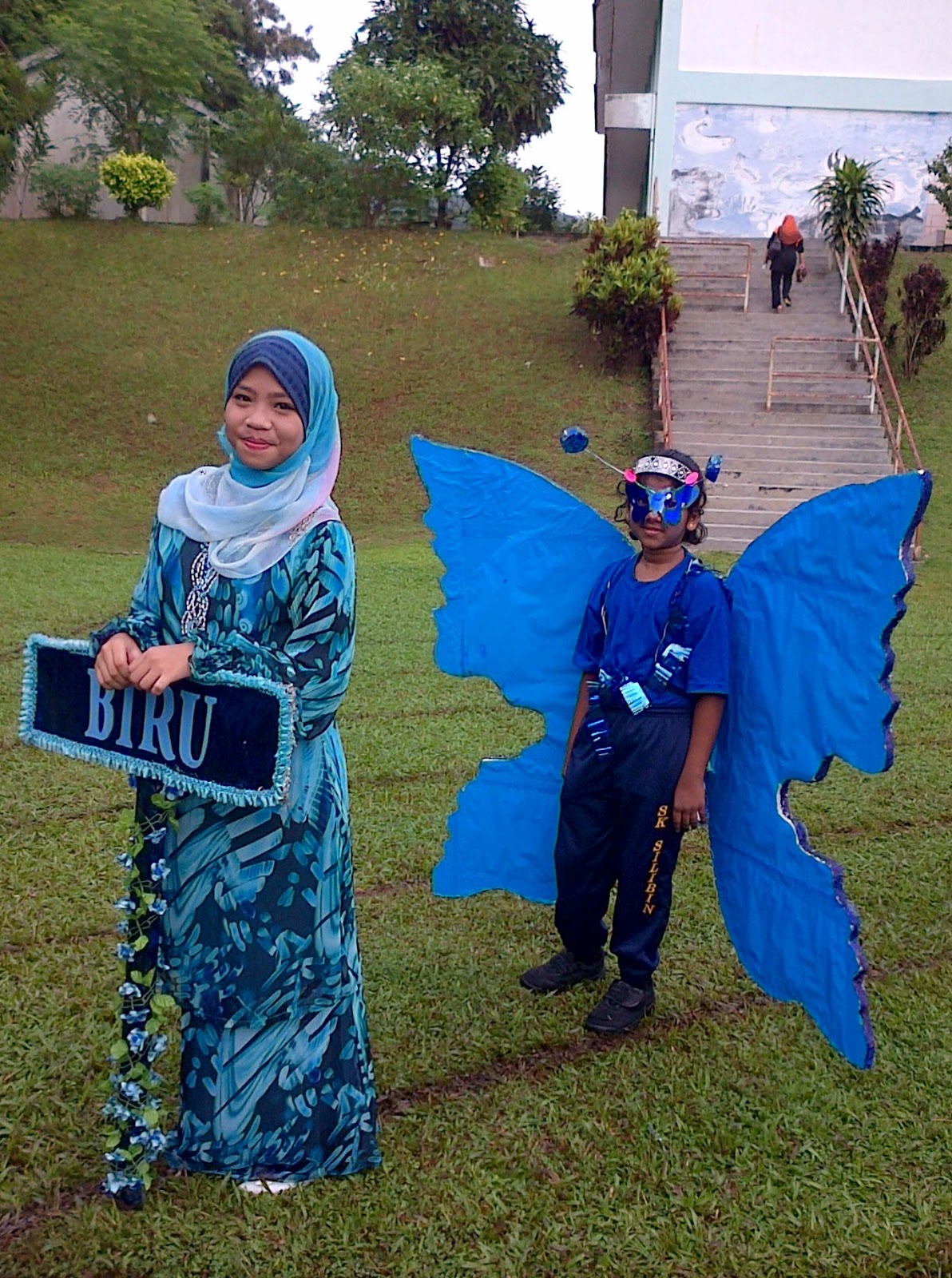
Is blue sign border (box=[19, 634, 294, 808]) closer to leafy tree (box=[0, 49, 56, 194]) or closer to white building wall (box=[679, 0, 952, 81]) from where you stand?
white building wall (box=[679, 0, 952, 81])

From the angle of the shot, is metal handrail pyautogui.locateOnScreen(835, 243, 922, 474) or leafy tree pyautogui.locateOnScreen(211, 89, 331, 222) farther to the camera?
leafy tree pyautogui.locateOnScreen(211, 89, 331, 222)

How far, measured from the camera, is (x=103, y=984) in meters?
3.38

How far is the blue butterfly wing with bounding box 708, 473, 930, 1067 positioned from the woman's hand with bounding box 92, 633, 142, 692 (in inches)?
62.8

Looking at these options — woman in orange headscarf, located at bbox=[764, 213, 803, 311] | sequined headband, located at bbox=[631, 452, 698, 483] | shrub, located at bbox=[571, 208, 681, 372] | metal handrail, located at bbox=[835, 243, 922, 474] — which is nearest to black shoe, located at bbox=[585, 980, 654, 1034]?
sequined headband, located at bbox=[631, 452, 698, 483]

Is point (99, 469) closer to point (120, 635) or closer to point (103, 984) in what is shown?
point (103, 984)

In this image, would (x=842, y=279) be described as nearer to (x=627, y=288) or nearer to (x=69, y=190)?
(x=627, y=288)

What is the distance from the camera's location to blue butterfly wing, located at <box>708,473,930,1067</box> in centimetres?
262

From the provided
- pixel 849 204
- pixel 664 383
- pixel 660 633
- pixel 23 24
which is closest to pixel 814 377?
pixel 664 383

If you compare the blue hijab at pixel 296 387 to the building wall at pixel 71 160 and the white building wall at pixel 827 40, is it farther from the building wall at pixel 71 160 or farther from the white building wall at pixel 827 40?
the building wall at pixel 71 160

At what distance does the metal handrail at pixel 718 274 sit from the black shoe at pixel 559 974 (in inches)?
597

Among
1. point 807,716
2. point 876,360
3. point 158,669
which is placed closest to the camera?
point 158,669

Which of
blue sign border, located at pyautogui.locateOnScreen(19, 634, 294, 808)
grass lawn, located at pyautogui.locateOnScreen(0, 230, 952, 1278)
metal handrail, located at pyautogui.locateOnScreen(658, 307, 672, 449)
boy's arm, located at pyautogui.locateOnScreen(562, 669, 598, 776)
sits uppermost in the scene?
metal handrail, located at pyautogui.locateOnScreen(658, 307, 672, 449)

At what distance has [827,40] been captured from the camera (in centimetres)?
1980

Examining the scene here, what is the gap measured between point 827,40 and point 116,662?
2162 cm
